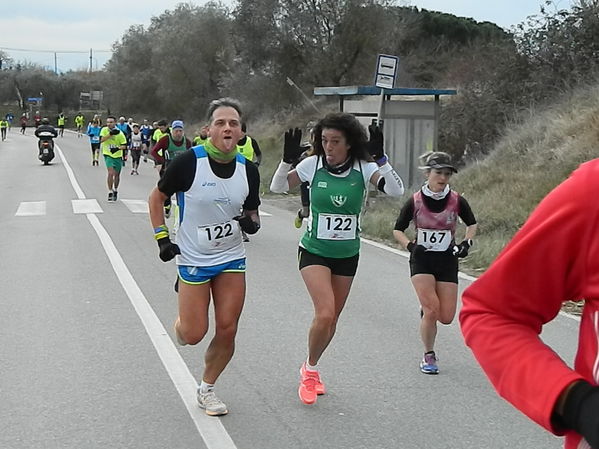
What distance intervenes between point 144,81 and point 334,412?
67752 millimetres

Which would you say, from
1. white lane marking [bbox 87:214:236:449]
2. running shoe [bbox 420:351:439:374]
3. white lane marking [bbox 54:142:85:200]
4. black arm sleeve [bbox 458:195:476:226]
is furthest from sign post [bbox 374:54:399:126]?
running shoe [bbox 420:351:439:374]

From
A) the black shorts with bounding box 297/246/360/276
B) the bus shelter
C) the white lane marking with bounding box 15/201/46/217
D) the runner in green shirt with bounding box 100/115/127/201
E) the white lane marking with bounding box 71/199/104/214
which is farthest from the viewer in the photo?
the runner in green shirt with bounding box 100/115/127/201

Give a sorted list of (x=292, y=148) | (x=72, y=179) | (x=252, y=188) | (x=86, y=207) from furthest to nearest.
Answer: (x=72, y=179), (x=86, y=207), (x=292, y=148), (x=252, y=188)

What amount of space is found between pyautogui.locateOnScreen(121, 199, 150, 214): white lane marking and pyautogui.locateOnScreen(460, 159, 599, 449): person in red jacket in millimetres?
16386

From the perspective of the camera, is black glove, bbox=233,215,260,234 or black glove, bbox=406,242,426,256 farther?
black glove, bbox=406,242,426,256

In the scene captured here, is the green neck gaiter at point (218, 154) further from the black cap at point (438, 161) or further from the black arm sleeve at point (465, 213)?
the black arm sleeve at point (465, 213)

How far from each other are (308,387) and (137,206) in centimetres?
1402

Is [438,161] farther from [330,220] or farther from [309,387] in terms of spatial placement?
[309,387]

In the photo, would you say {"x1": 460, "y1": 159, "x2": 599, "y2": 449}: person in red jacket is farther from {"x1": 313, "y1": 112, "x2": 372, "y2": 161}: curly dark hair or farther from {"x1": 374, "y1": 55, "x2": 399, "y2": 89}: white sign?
{"x1": 374, "y1": 55, "x2": 399, "y2": 89}: white sign

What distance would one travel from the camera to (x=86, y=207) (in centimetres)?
1886

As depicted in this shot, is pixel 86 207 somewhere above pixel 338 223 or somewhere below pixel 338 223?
below

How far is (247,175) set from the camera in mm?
5602

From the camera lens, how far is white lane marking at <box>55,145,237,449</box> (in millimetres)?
5184

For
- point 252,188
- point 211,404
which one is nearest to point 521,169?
point 252,188
